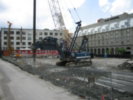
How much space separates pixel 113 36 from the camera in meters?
97.2

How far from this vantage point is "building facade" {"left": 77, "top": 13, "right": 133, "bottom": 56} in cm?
8769

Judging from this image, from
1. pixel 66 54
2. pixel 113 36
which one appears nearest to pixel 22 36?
pixel 113 36

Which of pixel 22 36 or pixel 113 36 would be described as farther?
pixel 22 36

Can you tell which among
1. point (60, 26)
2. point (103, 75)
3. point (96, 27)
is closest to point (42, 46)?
point (60, 26)

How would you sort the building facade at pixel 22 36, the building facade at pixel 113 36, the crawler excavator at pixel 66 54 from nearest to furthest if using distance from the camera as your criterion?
the crawler excavator at pixel 66 54
the building facade at pixel 113 36
the building facade at pixel 22 36

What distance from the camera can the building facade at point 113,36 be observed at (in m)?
87.7

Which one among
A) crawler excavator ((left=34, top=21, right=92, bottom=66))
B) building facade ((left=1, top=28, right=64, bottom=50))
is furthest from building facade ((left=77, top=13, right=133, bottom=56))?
crawler excavator ((left=34, top=21, right=92, bottom=66))

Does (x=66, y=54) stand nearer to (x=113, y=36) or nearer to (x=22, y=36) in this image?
(x=113, y=36)

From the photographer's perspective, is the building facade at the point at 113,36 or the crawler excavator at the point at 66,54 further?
the building facade at the point at 113,36

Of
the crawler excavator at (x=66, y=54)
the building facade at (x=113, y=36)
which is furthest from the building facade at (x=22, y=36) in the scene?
the crawler excavator at (x=66, y=54)

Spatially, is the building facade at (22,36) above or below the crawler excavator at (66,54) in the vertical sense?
above

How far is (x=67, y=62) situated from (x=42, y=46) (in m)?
5.85

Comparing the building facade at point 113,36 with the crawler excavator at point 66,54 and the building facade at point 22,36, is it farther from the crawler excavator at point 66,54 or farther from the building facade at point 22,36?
the crawler excavator at point 66,54

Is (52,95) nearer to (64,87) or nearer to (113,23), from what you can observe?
(64,87)
